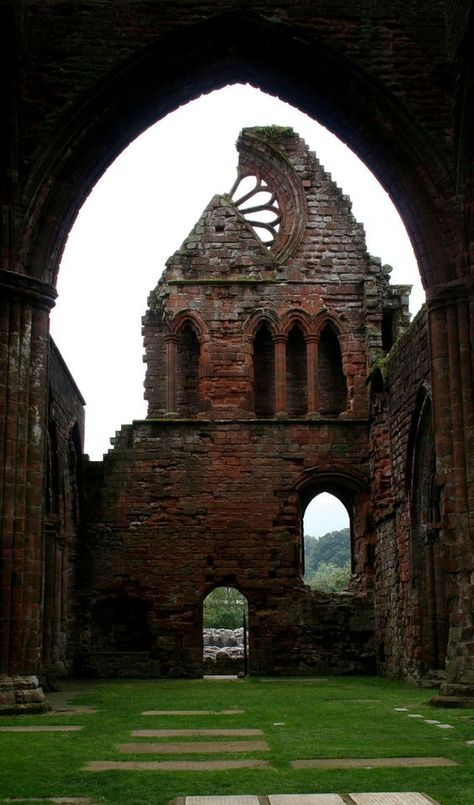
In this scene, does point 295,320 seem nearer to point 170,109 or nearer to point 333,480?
point 333,480

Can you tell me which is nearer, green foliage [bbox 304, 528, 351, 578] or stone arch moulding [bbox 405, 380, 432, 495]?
stone arch moulding [bbox 405, 380, 432, 495]

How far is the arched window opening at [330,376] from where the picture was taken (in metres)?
20.5

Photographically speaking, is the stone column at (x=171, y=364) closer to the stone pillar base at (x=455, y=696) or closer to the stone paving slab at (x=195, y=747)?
the stone pillar base at (x=455, y=696)

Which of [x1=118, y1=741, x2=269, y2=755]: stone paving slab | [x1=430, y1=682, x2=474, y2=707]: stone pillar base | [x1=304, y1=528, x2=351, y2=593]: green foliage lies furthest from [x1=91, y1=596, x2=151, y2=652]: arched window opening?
[x1=304, y1=528, x2=351, y2=593]: green foliage

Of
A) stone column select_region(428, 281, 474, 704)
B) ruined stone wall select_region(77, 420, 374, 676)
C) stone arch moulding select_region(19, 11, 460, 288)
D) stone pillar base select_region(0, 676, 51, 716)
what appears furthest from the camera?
ruined stone wall select_region(77, 420, 374, 676)

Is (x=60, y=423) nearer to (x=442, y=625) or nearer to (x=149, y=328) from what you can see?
(x=149, y=328)

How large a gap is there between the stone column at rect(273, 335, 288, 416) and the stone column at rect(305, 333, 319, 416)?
0.45m

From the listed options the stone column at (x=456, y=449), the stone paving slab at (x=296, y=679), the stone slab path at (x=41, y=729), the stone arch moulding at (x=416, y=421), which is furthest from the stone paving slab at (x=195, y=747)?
the stone paving slab at (x=296, y=679)

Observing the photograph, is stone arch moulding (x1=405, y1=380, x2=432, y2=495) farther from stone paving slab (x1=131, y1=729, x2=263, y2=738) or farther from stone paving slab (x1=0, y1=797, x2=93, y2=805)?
stone paving slab (x1=0, y1=797, x2=93, y2=805)

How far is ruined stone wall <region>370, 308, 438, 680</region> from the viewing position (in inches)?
592

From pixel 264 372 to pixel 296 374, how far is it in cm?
61

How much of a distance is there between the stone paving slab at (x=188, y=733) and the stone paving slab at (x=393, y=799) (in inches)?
119

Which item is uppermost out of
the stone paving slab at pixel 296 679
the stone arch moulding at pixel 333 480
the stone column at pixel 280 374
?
the stone column at pixel 280 374

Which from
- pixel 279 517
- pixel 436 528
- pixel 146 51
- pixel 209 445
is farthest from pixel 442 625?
pixel 146 51
